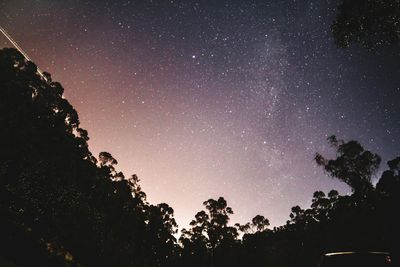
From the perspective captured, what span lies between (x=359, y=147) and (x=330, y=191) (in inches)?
654

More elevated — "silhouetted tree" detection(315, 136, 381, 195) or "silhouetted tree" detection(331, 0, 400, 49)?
"silhouetted tree" detection(315, 136, 381, 195)

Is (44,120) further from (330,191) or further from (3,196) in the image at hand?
(330,191)

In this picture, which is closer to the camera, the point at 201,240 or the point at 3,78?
the point at 3,78

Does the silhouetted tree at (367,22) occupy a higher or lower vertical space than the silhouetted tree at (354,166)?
lower

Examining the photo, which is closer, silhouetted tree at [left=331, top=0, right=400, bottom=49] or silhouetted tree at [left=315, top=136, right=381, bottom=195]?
silhouetted tree at [left=331, top=0, right=400, bottom=49]

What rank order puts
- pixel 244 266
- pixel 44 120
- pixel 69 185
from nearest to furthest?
pixel 69 185 < pixel 44 120 < pixel 244 266

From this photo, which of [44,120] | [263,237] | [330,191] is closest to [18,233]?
[44,120]

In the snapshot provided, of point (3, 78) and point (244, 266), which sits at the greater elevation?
point (3, 78)

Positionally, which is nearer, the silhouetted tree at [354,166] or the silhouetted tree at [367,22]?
the silhouetted tree at [367,22]

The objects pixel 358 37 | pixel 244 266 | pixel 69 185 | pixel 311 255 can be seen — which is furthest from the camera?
pixel 244 266

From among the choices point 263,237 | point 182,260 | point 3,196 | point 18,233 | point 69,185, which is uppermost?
point 263,237

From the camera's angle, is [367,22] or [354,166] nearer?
[367,22]

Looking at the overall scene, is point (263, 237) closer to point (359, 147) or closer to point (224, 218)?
point (224, 218)

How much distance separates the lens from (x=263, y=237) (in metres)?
54.6
